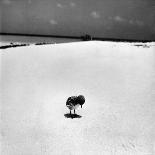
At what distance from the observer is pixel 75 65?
24281 millimetres

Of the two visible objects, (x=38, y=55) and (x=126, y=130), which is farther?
(x=38, y=55)

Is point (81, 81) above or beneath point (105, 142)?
above

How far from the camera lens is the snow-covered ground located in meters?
10.7

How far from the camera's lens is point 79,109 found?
14.2m

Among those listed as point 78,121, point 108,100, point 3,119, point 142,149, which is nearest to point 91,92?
point 108,100

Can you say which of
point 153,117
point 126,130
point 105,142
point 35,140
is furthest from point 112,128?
point 35,140

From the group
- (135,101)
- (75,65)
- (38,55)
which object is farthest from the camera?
(38,55)

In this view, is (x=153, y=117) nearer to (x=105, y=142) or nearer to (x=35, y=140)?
(x=105, y=142)

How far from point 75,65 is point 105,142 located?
13.8 meters

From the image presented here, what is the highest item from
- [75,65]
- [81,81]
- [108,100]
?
[75,65]

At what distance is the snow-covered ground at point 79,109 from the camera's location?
10711 mm

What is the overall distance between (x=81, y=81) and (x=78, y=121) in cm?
678

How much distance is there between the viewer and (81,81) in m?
19.3

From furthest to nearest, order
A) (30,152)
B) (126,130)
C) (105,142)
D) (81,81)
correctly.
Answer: (81,81) → (126,130) → (105,142) → (30,152)
